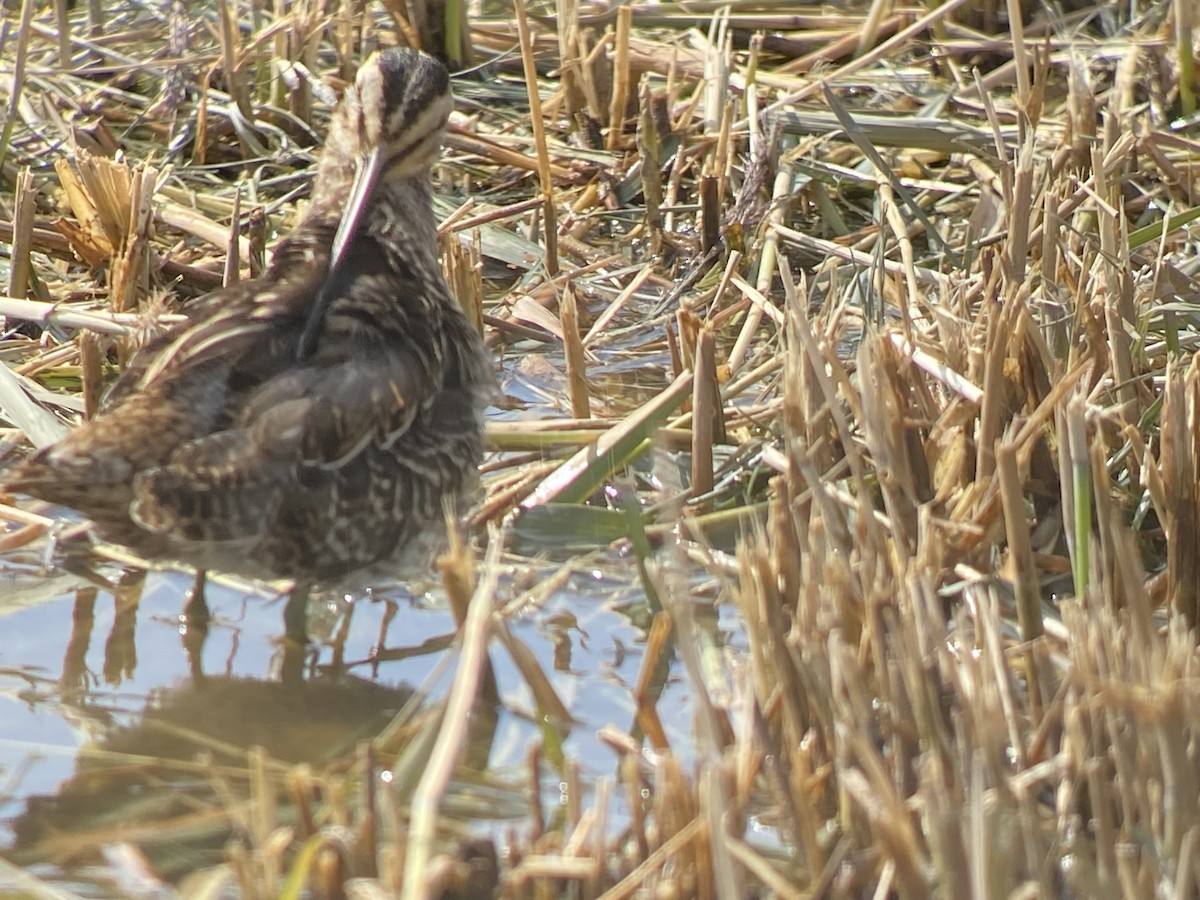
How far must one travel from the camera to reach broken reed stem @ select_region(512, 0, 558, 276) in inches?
182

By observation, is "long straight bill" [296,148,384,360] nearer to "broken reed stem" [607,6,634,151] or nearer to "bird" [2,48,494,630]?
"bird" [2,48,494,630]

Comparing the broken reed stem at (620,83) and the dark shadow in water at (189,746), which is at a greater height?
the broken reed stem at (620,83)

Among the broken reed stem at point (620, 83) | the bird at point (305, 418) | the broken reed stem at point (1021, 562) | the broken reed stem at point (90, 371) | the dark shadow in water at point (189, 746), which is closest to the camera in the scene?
the broken reed stem at point (1021, 562)

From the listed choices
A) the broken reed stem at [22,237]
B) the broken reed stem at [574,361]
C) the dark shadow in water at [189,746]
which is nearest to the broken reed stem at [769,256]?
the broken reed stem at [574,361]

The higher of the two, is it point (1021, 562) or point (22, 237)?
point (22, 237)

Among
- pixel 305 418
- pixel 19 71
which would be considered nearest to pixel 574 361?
pixel 305 418

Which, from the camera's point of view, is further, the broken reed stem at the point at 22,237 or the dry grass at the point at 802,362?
the broken reed stem at the point at 22,237

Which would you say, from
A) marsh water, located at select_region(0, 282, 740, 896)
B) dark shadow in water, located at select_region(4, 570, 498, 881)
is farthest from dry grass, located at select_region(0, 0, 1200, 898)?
dark shadow in water, located at select_region(4, 570, 498, 881)

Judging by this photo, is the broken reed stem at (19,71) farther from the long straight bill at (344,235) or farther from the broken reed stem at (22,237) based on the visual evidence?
the long straight bill at (344,235)

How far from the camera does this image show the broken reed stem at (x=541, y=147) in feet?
15.2

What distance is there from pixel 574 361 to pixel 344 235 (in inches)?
26.3

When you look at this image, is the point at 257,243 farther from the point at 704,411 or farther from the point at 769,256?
the point at 704,411

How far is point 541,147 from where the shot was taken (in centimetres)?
470

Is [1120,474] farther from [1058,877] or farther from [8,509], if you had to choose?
[8,509]
